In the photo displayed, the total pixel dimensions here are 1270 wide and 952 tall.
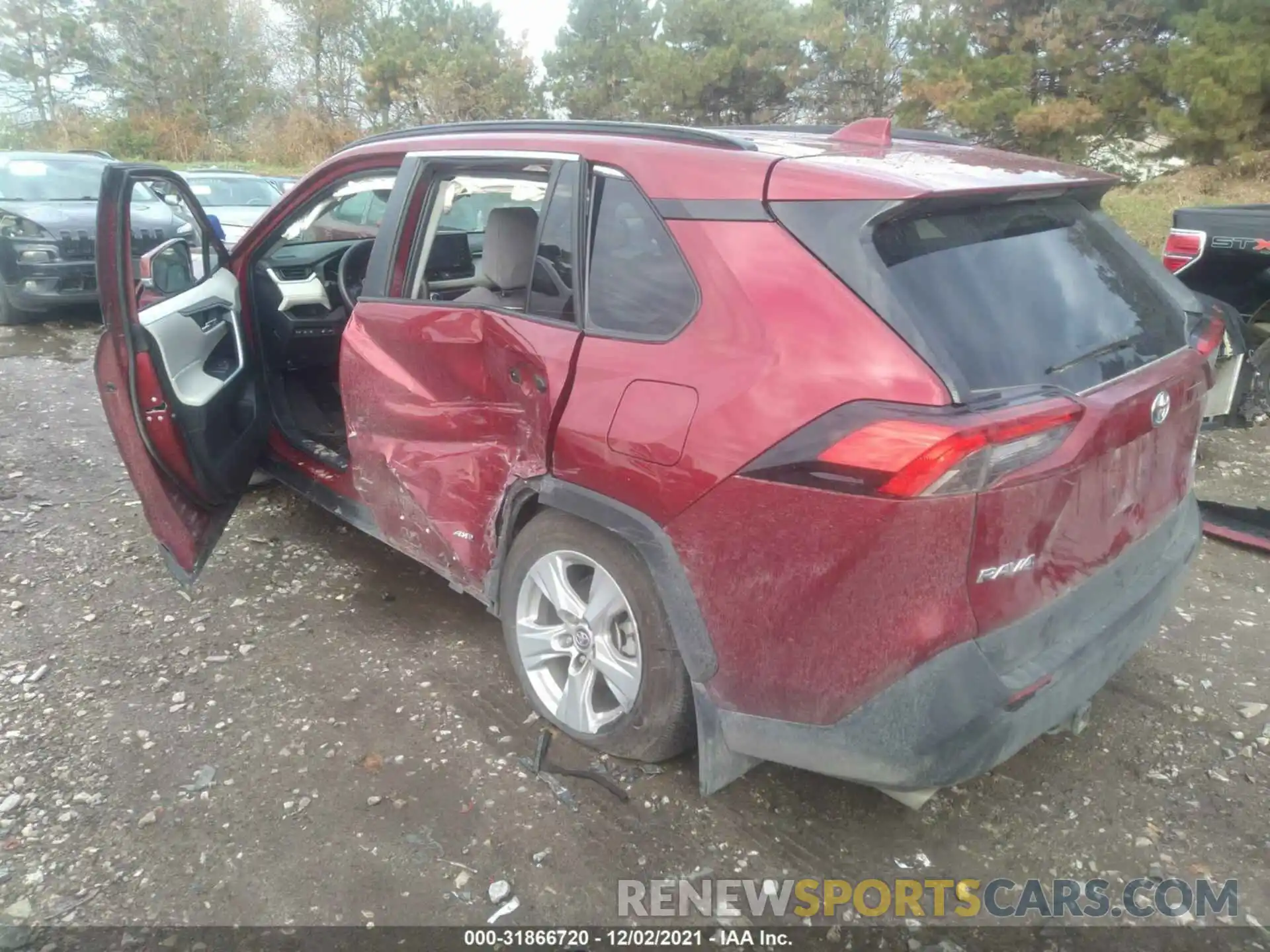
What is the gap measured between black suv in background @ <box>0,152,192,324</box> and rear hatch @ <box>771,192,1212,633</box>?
7.98m

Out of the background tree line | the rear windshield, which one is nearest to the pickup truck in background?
the rear windshield

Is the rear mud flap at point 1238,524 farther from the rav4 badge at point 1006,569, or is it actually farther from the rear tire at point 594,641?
the rear tire at point 594,641

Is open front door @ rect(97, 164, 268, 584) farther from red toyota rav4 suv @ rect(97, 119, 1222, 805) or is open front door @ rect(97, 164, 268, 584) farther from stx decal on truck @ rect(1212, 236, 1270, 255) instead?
stx decal on truck @ rect(1212, 236, 1270, 255)

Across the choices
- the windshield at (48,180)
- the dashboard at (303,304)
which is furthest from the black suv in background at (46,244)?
the dashboard at (303,304)

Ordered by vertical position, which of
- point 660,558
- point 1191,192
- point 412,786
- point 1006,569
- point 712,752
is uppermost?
point 1191,192

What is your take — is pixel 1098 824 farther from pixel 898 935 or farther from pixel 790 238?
pixel 790 238

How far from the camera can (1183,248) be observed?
567cm

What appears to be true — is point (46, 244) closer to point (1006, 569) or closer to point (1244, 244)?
point (1006, 569)

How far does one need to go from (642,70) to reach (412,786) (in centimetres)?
→ 2189

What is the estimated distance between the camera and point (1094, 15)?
1455cm

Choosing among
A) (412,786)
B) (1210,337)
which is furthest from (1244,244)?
(412,786)

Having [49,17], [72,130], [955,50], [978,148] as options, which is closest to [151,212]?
[978,148]

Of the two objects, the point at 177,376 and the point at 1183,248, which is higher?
the point at 1183,248

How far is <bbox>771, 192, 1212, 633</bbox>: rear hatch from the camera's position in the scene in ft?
6.31
